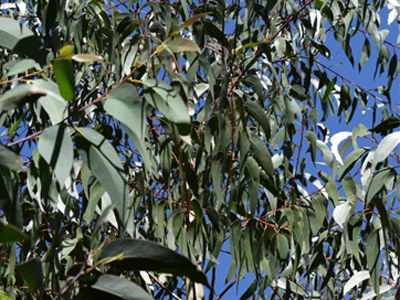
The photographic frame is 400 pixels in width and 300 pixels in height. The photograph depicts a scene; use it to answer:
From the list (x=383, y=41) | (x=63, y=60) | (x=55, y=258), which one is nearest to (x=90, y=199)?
(x=55, y=258)

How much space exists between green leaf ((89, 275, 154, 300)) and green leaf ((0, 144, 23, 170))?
17 cm

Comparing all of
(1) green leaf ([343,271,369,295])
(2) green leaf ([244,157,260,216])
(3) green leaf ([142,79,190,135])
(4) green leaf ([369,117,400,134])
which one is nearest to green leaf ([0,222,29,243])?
(3) green leaf ([142,79,190,135])

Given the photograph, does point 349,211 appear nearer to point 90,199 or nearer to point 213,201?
point 213,201

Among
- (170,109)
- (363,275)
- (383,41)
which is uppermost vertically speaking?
(383,41)

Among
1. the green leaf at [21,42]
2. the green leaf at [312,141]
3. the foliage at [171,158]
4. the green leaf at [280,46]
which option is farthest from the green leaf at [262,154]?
the green leaf at [21,42]

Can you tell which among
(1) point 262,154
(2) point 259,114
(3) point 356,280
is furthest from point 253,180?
(3) point 356,280

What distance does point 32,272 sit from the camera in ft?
1.53

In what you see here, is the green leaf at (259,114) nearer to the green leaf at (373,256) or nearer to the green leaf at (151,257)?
the green leaf at (373,256)

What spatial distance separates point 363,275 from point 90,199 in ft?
3.01

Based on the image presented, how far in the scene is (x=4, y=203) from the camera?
60cm

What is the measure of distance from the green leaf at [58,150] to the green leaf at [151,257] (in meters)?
0.16

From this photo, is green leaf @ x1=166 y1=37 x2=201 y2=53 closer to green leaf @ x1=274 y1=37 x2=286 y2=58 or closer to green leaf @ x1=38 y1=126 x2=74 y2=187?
green leaf @ x1=38 y1=126 x2=74 y2=187

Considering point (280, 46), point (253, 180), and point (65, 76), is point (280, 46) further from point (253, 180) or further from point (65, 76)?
point (65, 76)

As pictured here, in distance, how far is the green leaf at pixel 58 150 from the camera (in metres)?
0.58
